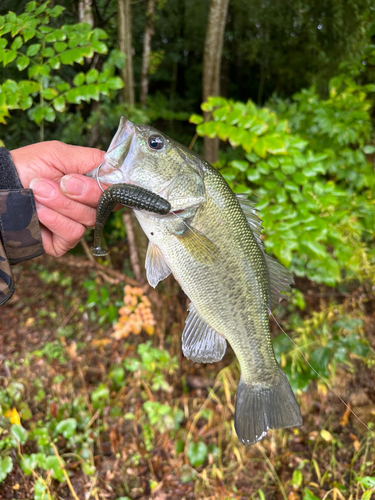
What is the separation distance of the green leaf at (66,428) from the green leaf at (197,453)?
3.30 feet

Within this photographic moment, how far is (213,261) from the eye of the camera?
1.42 m

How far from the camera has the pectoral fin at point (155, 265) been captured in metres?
1.48

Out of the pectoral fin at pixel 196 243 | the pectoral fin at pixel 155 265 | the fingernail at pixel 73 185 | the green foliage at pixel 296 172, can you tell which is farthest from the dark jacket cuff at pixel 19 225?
the green foliage at pixel 296 172

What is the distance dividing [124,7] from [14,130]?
1498 mm

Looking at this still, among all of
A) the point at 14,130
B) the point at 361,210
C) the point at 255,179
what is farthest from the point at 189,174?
the point at 14,130

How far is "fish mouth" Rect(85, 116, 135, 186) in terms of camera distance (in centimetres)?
131

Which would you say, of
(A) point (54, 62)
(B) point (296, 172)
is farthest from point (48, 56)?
(B) point (296, 172)

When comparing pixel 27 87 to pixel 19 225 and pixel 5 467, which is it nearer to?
pixel 19 225

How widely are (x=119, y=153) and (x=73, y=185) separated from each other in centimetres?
33

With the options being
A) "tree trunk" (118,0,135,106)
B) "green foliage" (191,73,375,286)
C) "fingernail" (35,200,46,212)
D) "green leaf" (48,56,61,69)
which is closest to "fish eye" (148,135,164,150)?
"fingernail" (35,200,46,212)

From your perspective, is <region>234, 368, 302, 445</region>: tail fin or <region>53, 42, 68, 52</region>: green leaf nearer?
<region>234, 368, 302, 445</region>: tail fin

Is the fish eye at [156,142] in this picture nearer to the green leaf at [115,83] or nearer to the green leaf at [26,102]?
the green leaf at [115,83]

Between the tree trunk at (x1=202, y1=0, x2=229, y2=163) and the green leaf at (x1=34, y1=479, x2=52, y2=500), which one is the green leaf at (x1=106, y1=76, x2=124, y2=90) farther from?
the green leaf at (x1=34, y1=479, x2=52, y2=500)

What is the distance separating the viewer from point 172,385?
3.16 metres
